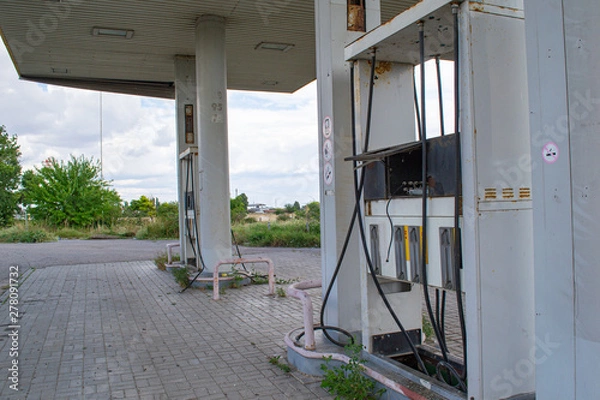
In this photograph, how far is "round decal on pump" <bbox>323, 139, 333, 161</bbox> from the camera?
16.3ft

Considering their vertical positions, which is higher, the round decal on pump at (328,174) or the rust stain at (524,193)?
the round decal on pump at (328,174)

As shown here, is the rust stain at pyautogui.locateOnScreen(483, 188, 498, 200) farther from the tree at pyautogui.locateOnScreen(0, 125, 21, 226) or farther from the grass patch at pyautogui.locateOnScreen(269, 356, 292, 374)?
the tree at pyautogui.locateOnScreen(0, 125, 21, 226)

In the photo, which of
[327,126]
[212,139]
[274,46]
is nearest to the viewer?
[327,126]

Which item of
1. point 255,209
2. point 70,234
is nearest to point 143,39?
point 70,234

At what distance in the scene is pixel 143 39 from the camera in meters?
11.5

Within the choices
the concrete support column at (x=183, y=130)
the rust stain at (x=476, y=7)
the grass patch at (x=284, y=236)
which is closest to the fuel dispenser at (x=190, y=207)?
the concrete support column at (x=183, y=130)

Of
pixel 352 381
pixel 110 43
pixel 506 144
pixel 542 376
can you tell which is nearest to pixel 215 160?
pixel 110 43

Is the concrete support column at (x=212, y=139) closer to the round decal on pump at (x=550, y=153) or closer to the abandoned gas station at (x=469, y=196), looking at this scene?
the abandoned gas station at (x=469, y=196)

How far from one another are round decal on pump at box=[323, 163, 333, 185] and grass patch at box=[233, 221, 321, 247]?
14.2 meters

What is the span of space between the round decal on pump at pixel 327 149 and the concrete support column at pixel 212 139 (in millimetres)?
5343

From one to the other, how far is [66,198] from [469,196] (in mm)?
35027

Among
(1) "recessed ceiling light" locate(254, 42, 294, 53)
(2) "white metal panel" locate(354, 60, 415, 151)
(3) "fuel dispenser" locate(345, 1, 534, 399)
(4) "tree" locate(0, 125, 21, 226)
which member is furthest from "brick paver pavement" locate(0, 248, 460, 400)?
(4) "tree" locate(0, 125, 21, 226)

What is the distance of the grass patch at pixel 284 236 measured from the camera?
19.5 meters

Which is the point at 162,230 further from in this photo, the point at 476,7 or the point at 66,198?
the point at 476,7
